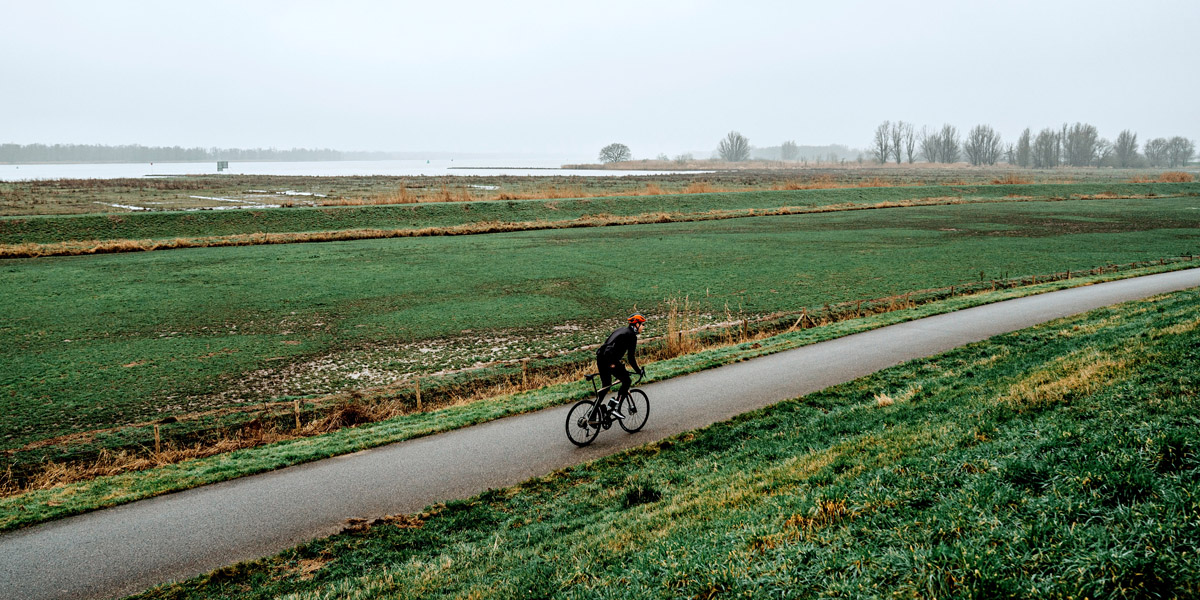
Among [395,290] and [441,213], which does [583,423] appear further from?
[441,213]

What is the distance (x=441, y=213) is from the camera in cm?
5072

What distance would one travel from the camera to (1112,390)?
7969 mm

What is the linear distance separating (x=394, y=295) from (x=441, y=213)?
2587 centimetres

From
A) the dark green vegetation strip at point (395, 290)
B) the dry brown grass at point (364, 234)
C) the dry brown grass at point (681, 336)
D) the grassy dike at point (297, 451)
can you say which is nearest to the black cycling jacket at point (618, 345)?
the grassy dike at point (297, 451)

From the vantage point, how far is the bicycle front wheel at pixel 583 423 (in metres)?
11.2

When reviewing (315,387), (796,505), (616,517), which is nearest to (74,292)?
(315,387)

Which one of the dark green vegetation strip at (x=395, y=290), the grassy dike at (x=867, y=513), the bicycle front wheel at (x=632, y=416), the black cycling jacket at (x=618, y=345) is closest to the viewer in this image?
the grassy dike at (x=867, y=513)

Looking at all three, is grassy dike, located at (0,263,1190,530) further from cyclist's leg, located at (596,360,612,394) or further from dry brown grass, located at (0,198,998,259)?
dry brown grass, located at (0,198,998,259)

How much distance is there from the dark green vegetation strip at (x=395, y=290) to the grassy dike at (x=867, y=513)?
8.33 meters

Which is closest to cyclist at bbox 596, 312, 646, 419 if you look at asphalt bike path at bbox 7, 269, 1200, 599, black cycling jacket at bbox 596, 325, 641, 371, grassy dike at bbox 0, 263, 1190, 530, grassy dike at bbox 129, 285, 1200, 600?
black cycling jacket at bbox 596, 325, 641, 371

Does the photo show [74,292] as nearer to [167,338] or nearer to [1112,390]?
[167,338]

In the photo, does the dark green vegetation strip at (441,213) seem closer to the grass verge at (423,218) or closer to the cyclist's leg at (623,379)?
the grass verge at (423,218)

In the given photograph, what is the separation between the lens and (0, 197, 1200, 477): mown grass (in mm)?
15812

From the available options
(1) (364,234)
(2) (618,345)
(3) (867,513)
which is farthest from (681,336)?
(1) (364,234)
